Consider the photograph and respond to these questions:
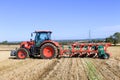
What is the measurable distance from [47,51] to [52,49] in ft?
1.37

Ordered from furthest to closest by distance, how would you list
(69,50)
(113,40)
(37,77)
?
(113,40) < (69,50) < (37,77)

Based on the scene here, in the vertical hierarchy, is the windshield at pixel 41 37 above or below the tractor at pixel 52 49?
above

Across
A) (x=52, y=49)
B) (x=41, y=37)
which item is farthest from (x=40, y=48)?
(x=41, y=37)

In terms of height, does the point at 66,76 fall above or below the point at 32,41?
below

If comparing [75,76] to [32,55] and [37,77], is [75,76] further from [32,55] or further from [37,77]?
[32,55]

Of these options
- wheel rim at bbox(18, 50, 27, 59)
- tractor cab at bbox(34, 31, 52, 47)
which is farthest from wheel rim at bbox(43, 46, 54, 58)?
wheel rim at bbox(18, 50, 27, 59)

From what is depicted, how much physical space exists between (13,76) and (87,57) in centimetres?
1112

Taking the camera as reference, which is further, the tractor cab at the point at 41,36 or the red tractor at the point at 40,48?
the tractor cab at the point at 41,36

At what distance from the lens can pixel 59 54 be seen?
21625 mm

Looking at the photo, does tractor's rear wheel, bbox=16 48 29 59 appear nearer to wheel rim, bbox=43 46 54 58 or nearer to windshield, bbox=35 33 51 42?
windshield, bbox=35 33 51 42

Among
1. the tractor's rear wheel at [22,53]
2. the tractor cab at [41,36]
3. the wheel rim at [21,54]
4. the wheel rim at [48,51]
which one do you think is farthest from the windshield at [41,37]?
the wheel rim at [21,54]

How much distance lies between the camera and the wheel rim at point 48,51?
2122cm

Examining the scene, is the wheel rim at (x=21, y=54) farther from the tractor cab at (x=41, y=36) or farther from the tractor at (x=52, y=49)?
the tractor cab at (x=41, y=36)

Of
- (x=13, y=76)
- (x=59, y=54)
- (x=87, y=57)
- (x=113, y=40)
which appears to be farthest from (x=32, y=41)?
(x=113, y=40)
